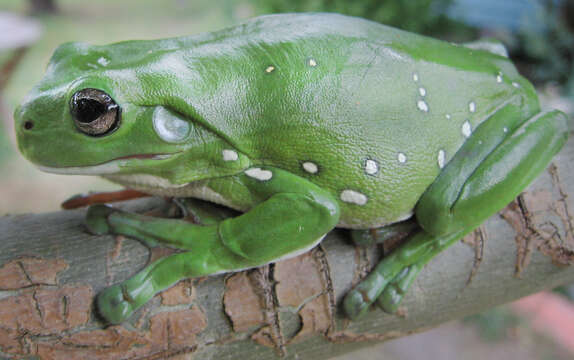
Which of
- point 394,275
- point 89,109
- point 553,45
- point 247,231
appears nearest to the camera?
point 89,109

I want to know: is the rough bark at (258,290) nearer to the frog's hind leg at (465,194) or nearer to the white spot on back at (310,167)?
the frog's hind leg at (465,194)

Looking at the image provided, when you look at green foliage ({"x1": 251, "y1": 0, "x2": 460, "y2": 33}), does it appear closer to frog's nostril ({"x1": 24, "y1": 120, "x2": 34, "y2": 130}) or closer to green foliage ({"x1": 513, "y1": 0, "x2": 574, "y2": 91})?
green foliage ({"x1": 513, "y1": 0, "x2": 574, "y2": 91})

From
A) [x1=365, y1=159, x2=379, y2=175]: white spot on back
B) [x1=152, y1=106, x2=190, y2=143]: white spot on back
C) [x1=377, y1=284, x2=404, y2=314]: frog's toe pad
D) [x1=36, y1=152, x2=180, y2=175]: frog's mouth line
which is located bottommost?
[x1=377, y1=284, x2=404, y2=314]: frog's toe pad

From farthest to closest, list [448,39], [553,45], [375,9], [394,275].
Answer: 1. [448,39]
2. [553,45]
3. [375,9]
4. [394,275]

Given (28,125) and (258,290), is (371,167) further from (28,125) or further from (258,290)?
(28,125)

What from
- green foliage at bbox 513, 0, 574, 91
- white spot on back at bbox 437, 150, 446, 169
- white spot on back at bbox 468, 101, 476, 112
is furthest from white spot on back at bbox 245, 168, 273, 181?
green foliage at bbox 513, 0, 574, 91

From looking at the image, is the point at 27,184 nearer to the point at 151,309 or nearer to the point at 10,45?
the point at 10,45

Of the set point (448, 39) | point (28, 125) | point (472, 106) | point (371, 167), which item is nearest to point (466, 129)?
point (472, 106)

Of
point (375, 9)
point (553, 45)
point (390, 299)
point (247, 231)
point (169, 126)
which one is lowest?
point (390, 299)
